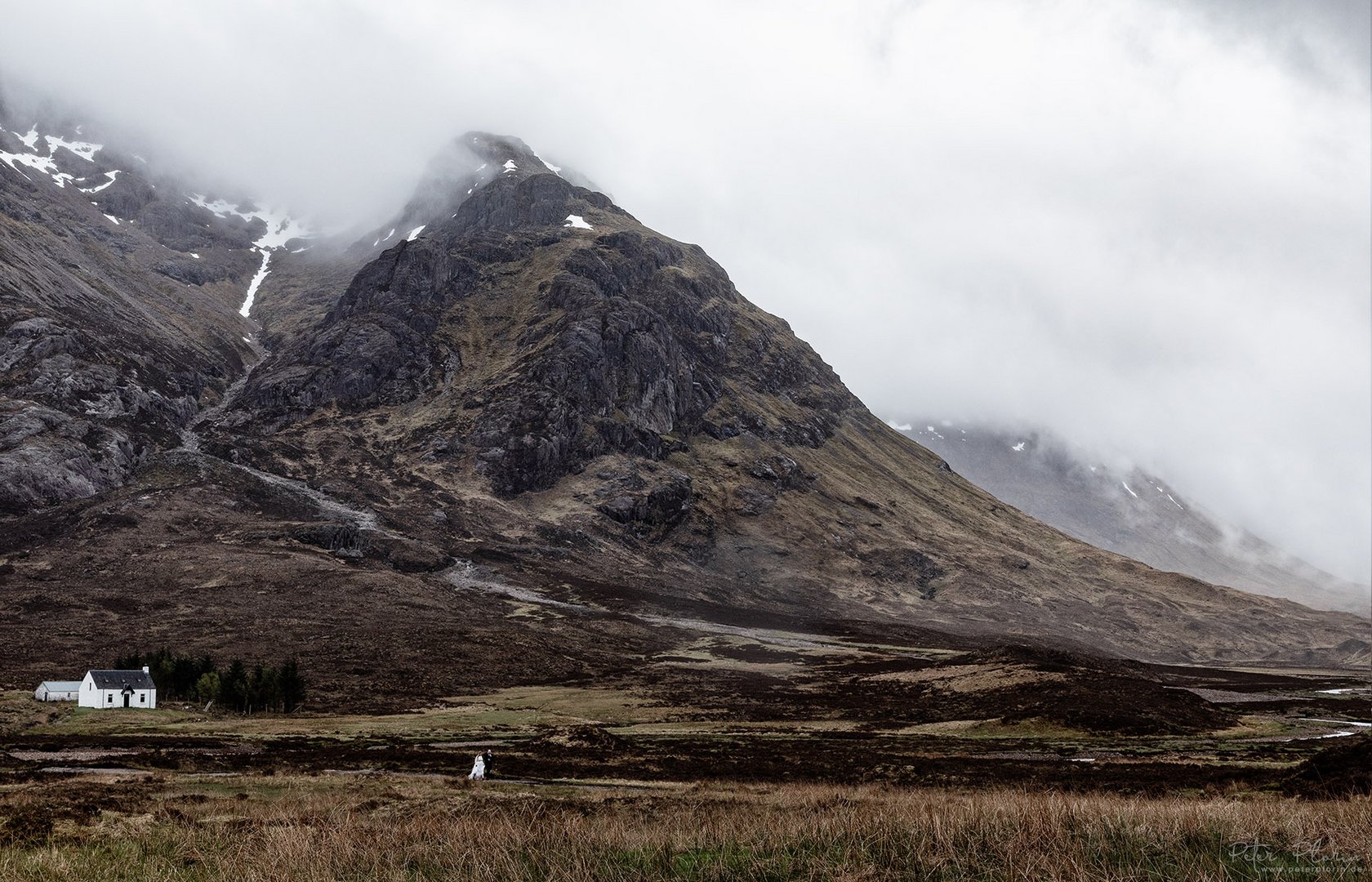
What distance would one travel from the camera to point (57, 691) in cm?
Answer: 8462

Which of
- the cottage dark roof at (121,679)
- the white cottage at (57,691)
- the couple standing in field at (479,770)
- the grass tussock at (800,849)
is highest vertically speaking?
the grass tussock at (800,849)

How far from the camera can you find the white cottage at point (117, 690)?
267ft

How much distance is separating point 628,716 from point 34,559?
14506 centimetres

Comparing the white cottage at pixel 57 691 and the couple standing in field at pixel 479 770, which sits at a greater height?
the couple standing in field at pixel 479 770

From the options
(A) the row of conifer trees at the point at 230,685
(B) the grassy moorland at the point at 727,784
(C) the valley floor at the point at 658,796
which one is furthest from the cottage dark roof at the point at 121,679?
(B) the grassy moorland at the point at 727,784

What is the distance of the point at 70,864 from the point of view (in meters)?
17.0

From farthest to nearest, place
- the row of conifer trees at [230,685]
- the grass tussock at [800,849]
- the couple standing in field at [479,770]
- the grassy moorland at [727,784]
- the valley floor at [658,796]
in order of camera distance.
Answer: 1. the row of conifer trees at [230,685]
2. the couple standing in field at [479,770]
3. the grassy moorland at [727,784]
4. the valley floor at [658,796]
5. the grass tussock at [800,849]

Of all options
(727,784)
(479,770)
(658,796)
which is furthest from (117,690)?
(658,796)

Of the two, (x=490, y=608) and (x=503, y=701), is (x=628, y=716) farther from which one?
(x=490, y=608)

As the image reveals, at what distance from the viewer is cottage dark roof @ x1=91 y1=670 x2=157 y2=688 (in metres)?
82.4

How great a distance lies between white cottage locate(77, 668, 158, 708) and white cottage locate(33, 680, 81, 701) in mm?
1949

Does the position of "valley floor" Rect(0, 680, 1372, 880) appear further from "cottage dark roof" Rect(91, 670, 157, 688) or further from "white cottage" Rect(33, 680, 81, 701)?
"cottage dark roof" Rect(91, 670, 157, 688)

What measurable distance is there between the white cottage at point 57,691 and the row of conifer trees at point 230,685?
5366mm

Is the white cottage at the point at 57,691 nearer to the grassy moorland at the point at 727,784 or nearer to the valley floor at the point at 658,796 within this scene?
the valley floor at the point at 658,796
